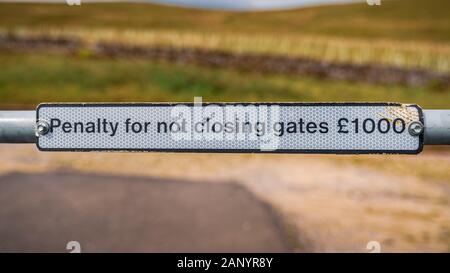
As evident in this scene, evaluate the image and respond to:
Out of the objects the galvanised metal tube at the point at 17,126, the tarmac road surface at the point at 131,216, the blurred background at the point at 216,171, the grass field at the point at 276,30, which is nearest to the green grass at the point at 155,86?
the blurred background at the point at 216,171

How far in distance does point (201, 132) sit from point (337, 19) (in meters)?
32.3

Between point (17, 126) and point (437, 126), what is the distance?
0.98 m

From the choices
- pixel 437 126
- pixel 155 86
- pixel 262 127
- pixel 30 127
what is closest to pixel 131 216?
pixel 30 127

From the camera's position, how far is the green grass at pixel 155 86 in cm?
1355

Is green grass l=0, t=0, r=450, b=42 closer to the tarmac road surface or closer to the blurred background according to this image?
the blurred background

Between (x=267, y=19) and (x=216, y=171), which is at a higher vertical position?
(x=267, y=19)

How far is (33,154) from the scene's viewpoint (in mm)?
7859

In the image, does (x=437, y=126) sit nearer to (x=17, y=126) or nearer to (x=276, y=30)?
(x=17, y=126)

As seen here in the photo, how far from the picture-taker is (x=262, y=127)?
0.96 meters

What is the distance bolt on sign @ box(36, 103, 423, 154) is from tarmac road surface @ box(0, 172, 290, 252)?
114 inches

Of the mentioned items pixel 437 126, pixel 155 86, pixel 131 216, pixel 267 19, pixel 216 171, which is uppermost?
pixel 267 19

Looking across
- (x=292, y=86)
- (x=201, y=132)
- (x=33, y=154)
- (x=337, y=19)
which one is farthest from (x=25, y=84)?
(x=337, y=19)

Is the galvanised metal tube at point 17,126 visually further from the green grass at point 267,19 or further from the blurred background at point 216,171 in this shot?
the green grass at point 267,19

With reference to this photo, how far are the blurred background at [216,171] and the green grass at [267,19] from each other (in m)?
3.09
